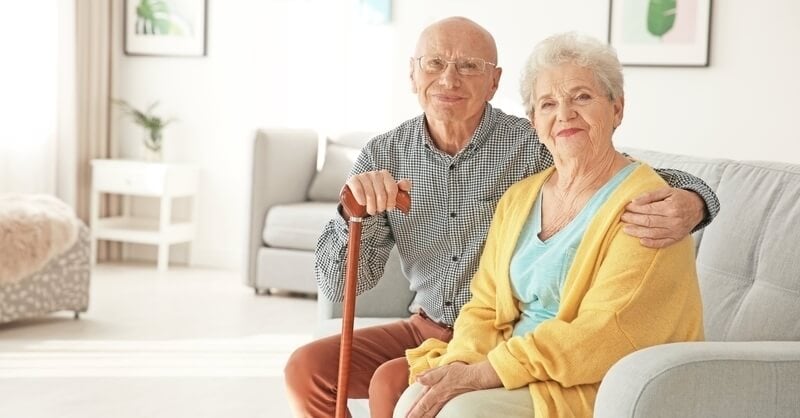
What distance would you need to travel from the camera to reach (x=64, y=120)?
6391mm

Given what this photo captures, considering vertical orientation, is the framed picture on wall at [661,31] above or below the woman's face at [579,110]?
above

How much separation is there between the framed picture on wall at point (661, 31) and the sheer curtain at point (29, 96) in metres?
3.08

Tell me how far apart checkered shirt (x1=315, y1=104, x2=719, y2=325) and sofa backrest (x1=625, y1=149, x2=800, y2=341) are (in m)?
0.38

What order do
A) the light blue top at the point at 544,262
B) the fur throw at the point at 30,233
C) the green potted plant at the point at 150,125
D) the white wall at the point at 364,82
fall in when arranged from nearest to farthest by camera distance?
the light blue top at the point at 544,262 → the fur throw at the point at 30,233 → the white wall at the point at 364,82 → the green potted plant at the point at 150,125

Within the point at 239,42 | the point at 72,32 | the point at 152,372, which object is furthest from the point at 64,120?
the point at 152,372

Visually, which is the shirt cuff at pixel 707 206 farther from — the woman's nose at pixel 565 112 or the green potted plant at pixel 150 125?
the green potted plant at pixel 150 125

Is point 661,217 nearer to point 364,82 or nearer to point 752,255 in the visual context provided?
point 752,255

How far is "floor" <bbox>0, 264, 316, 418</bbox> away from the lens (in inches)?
139

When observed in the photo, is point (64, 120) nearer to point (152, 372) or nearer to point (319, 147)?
point (319, 147)

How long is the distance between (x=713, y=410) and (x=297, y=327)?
326 centimetres

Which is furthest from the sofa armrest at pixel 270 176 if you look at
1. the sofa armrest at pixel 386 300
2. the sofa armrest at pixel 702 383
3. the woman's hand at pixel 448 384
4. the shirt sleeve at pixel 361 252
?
the sofa armrest at pixel 702 383

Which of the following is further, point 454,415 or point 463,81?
point 463,81

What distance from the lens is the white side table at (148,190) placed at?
20.7ft

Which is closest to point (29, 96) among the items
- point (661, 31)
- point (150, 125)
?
point (150, 125)
